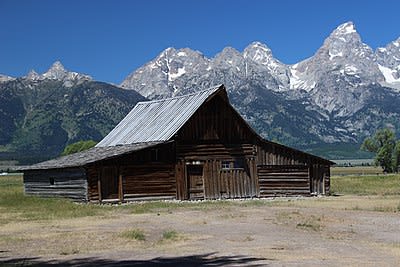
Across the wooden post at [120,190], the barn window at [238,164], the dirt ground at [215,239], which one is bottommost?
the dirt ground at [215,239]

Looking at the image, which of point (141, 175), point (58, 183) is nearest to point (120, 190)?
point (141, 175)

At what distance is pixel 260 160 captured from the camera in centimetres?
5253

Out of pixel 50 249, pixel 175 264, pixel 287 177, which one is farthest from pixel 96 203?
pixel 175 264

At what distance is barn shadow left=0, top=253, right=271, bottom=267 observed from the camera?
18609mm

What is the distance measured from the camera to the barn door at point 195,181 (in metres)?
50.3

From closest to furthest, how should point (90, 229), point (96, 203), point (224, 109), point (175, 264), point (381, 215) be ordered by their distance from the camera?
point (175, 264) → point (90, 229) → point (381, 215) → point (96, 203) → point (224, 109)

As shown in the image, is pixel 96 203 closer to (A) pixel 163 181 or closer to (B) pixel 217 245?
(A) pixel 163 181

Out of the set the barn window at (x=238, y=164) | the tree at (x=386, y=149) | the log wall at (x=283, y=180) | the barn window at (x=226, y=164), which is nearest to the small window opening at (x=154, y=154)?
the barn window at (x=226, y=164)

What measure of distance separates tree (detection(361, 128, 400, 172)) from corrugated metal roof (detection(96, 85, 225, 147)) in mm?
74573

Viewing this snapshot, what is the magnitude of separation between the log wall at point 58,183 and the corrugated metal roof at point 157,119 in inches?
241

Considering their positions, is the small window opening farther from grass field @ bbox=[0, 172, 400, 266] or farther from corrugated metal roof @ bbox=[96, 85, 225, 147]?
grass field @ bbox=[0, 172, 400, 266]

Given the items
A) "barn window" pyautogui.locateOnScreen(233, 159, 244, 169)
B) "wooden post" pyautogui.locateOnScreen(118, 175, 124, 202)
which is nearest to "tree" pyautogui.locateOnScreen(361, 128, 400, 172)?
"barn window" pyautogui.locateOnScreen(233, 159, 244, 169)

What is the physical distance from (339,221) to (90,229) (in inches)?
431

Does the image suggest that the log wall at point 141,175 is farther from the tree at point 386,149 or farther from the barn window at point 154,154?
the tree at point 386,149
